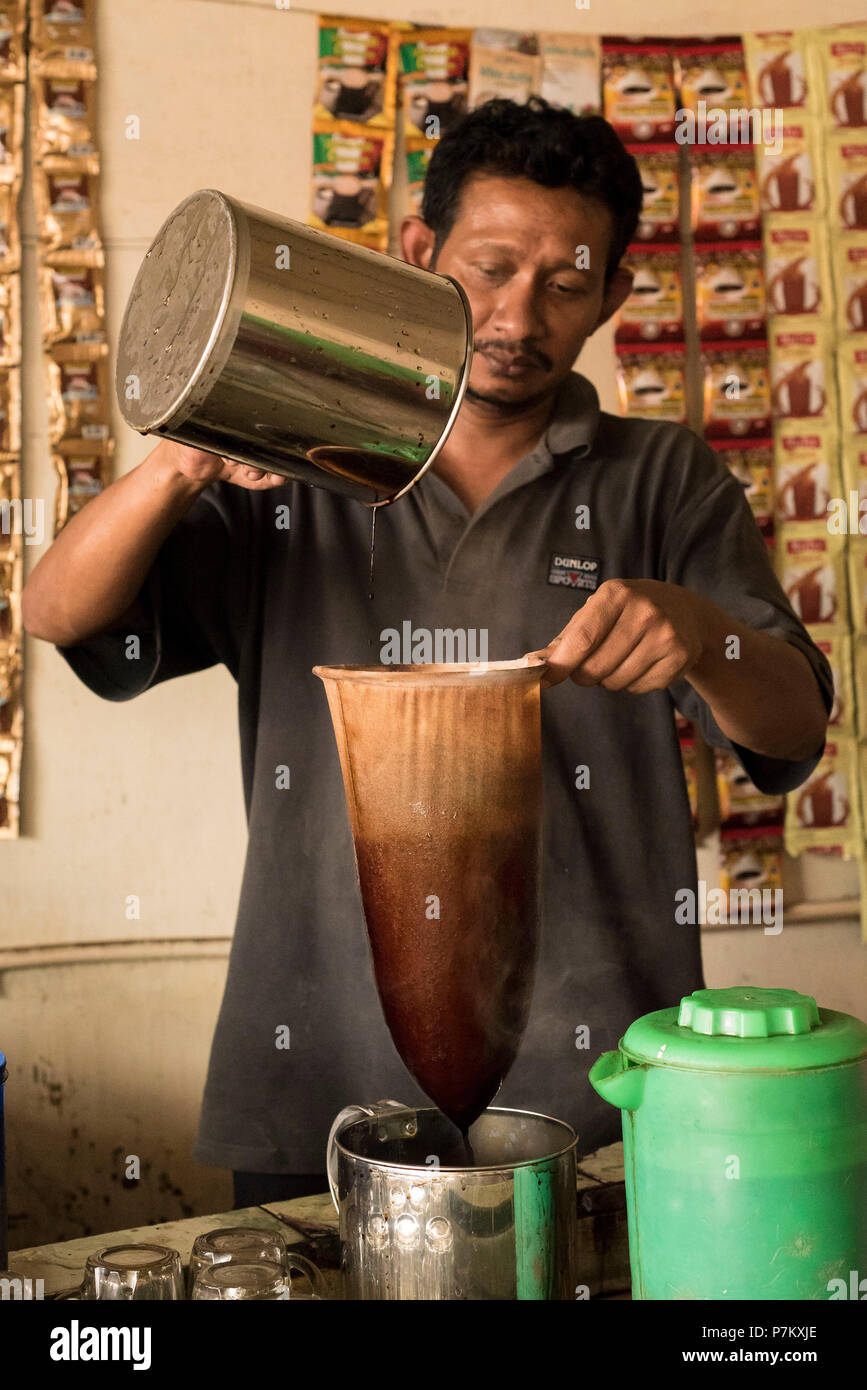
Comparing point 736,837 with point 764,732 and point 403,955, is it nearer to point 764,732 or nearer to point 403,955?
point 764,732

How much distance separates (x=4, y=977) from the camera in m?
2.39

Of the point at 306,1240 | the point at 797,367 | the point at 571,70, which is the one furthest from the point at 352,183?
the point at 306,1240

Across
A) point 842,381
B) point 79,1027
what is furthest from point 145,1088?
point 842,381

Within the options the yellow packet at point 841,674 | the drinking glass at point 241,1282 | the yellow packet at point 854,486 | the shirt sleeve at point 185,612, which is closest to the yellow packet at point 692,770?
the yellow packet at point 841,674

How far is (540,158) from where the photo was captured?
1551 millimetres

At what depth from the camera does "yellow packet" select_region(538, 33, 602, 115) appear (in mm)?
2473

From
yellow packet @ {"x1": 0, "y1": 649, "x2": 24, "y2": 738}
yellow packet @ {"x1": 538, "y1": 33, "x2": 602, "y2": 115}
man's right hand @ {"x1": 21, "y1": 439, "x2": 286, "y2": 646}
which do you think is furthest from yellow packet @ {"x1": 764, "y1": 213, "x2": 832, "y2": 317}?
yellow packet @ {"x1": 0, "y1": 649, "x2": 24, "y2": 738}

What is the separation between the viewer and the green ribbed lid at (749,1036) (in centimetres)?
76

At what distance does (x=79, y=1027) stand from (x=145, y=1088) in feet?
0.59

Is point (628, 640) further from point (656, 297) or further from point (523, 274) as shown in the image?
point (656, 297)

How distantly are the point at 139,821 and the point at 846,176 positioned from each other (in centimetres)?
194

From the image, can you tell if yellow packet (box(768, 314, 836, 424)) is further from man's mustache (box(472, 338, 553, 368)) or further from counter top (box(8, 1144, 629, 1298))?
counter top (box(8, 1144, 629, 1298))

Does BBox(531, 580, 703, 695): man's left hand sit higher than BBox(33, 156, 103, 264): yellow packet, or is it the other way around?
BBox(33, 156, 103, 264): yellow packet

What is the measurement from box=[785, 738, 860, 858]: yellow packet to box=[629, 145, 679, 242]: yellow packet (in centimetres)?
111
